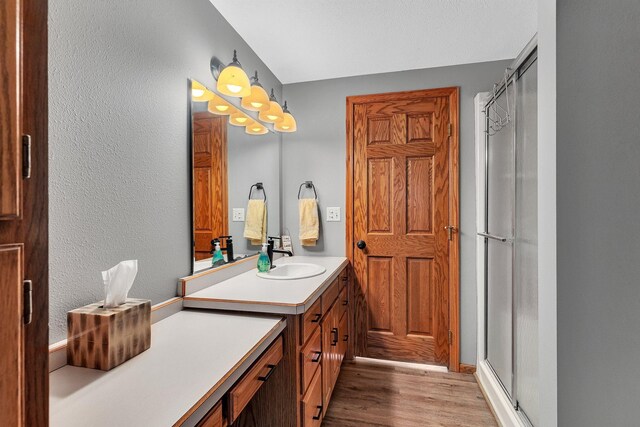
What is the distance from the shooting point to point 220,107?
5.79ft

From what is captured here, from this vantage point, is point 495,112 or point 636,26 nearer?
point 636,26

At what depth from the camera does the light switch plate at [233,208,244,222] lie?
1930mm

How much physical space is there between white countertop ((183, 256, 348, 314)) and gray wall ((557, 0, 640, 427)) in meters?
0.90

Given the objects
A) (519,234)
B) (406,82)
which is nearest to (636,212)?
(519,234)

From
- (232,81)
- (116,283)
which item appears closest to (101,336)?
(116,283)

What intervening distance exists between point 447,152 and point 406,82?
0.64 m

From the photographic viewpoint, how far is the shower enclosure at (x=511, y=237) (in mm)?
1492

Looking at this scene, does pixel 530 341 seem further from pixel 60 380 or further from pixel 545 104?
pixel 60 380

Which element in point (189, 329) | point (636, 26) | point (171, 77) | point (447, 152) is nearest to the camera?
point (636, 26)

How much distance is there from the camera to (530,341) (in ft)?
4.98

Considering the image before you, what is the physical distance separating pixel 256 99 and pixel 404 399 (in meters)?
2.11

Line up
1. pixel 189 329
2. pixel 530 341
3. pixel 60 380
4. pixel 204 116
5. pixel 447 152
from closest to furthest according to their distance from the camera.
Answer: pixel 60 380
pixel 189 329
pixel 530 341
pixel 204 116
pixel 447 152

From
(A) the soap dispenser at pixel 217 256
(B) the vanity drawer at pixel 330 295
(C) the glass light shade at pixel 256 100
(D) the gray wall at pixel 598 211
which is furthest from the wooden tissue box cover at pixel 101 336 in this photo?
(C) the glass light shade at pixel 256 100

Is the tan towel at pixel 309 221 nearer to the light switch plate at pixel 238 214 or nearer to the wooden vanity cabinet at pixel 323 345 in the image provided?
the wooden vanity cabinet at pixel 323 345
